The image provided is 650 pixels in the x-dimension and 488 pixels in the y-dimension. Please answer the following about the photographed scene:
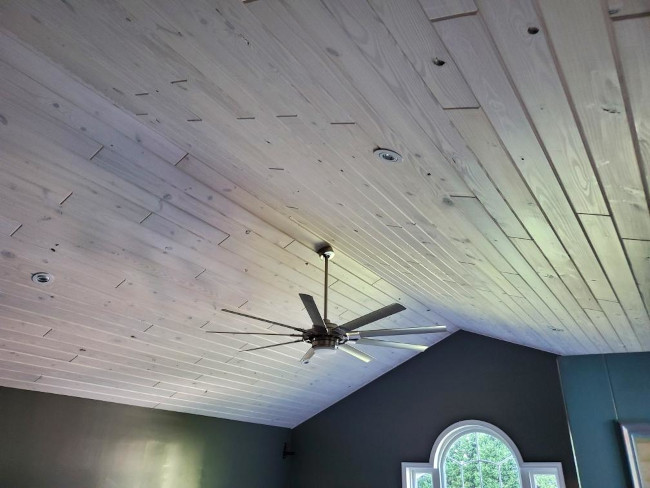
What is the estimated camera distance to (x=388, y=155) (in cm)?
199

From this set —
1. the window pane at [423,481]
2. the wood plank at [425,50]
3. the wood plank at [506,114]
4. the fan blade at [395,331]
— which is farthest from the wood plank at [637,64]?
the window pane at [423,481]

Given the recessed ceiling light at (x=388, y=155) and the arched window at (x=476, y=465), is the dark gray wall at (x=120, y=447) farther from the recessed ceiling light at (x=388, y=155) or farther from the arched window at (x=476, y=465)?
the recessed ceiling light at (x=388, y=155)

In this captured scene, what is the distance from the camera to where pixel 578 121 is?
1.46 metres

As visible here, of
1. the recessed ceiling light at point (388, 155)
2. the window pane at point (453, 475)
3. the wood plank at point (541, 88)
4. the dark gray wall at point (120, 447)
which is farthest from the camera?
the window pane at point (453, 475)

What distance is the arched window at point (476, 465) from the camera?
511cm

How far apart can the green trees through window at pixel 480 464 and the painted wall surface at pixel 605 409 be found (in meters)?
0.73

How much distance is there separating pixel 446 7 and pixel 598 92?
0.48 metres

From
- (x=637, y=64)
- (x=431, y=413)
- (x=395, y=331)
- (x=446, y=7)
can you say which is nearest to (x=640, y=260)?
(x=395, y=331)

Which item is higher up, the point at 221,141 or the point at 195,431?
the point at 221,141

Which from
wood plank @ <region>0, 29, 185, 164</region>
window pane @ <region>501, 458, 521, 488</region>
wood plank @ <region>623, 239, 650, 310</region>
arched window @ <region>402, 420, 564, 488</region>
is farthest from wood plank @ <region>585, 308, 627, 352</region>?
wood plank @ <region>0, 29, 185, 164</region>

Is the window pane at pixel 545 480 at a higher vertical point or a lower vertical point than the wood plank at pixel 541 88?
lower

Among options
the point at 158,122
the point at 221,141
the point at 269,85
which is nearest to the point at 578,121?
the point at 269,85

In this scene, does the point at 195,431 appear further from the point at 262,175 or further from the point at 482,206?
the point at 482,206

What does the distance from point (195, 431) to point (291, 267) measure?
2.72m
